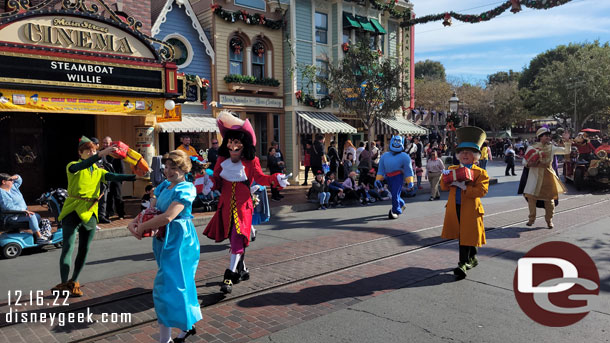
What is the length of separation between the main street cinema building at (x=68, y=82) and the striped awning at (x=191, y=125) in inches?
47.4

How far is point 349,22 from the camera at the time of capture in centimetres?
2019

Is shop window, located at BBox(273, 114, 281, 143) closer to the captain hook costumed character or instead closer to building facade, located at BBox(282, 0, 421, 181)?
building facade, located at BBox(282, 0, 421, 181)

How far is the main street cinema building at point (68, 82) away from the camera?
31.6 ft

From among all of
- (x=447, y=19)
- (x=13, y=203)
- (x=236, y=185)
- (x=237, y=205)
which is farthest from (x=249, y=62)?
(x=237, y=205)

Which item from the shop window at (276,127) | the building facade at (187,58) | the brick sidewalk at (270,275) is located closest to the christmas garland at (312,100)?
the shop window at (276,127)

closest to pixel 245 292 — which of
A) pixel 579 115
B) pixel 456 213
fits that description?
pixel 456 213

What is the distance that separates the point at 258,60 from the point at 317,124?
3513 mm

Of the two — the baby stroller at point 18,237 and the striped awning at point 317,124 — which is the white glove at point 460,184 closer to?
the baby stroller at point 18,237

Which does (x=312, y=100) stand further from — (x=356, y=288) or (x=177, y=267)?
(x=177, y=267)

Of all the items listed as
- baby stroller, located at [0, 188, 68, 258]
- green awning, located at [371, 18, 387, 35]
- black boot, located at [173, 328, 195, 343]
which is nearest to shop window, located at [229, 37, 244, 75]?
green awning, located at [371, 18, 387, 35]

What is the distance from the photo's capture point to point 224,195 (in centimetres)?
539

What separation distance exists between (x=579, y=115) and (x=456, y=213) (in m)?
35.8

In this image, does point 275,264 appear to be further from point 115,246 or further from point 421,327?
point 115,246

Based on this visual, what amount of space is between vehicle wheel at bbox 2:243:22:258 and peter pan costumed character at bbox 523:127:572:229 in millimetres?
8929
